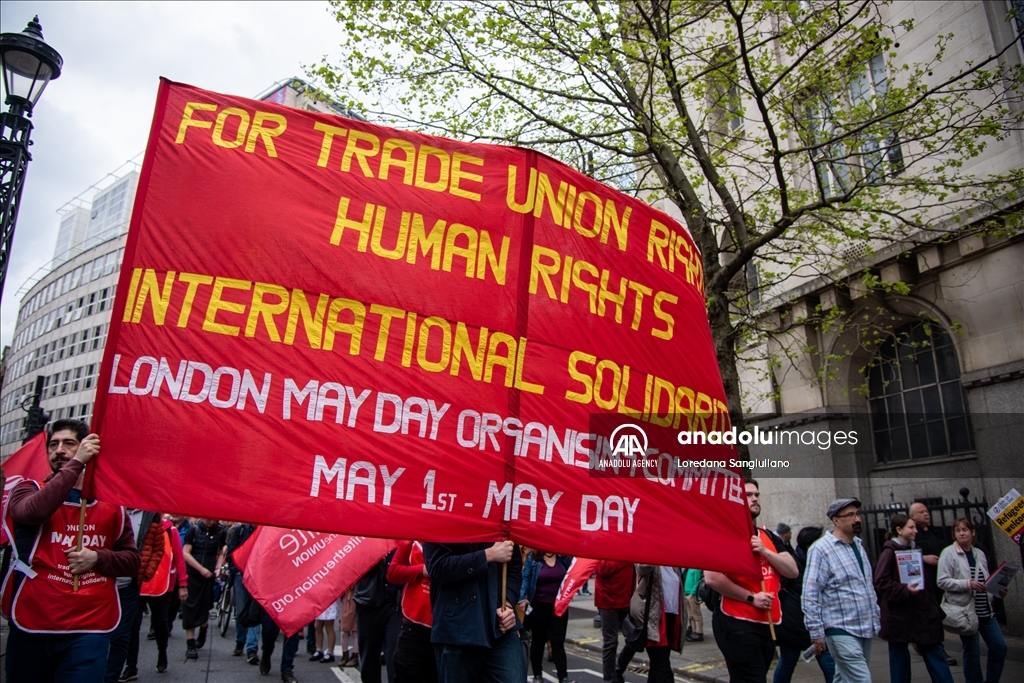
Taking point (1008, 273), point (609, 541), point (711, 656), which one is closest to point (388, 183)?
point (609, 541)

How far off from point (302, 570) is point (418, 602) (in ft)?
6.50

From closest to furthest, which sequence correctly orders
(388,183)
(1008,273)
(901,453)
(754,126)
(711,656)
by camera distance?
(388,183), (711,656), (1008,273), (901,453), (754,126)

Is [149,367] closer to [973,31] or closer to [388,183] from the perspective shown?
[388,183]

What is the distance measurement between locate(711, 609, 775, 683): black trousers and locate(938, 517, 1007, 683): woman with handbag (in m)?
2.70

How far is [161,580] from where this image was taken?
830 cm

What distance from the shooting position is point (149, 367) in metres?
3.41

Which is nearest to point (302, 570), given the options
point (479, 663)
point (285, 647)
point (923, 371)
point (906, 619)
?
point (285, 647)

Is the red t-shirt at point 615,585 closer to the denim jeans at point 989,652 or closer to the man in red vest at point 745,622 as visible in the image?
the man in red vest at point 745,622

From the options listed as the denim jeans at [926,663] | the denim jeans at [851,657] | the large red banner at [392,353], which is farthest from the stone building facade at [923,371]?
the large red banner at [392,353]

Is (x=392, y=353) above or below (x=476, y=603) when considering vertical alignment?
above

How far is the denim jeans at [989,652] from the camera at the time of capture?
7.04 m

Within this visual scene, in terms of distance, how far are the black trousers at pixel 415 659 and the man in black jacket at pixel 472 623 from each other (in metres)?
A: 0.88

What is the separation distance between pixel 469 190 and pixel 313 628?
8.64 meters

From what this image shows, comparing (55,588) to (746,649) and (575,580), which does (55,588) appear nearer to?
(746,649)
